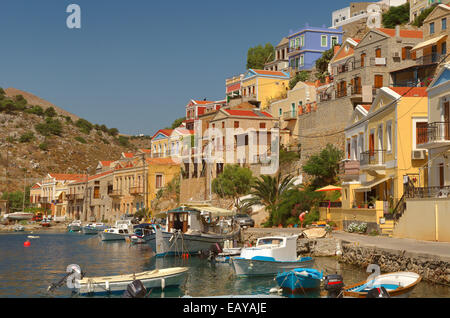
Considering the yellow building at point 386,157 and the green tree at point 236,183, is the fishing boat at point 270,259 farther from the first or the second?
the green tree at point 236,183

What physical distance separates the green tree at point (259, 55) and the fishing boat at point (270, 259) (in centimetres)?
7288

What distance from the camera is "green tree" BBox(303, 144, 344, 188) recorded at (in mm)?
44469

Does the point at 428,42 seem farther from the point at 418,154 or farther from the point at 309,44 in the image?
the point at 309,44

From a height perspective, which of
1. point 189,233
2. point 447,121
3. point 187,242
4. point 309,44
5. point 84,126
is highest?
point 309,44

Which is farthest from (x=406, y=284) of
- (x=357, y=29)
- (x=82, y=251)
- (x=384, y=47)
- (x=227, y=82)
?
(x=227, y=82)

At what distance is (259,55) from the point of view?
9706cm

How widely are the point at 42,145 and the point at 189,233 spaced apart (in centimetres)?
10100

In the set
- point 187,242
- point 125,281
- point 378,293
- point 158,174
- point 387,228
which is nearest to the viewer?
point 378,293

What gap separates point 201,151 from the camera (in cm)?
6700

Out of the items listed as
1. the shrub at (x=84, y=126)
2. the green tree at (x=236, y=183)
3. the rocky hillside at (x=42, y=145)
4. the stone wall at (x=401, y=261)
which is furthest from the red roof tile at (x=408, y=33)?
the shrub at (x=84, y=126)

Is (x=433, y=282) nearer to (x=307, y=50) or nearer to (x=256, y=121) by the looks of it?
(x=256, y=121)

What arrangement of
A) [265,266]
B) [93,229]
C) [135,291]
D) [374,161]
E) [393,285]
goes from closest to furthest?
[393,285]
[135,291]
[265,266]
[374,161]
[93,229]

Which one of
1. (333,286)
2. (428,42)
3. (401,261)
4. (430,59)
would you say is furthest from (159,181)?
(333,286)
